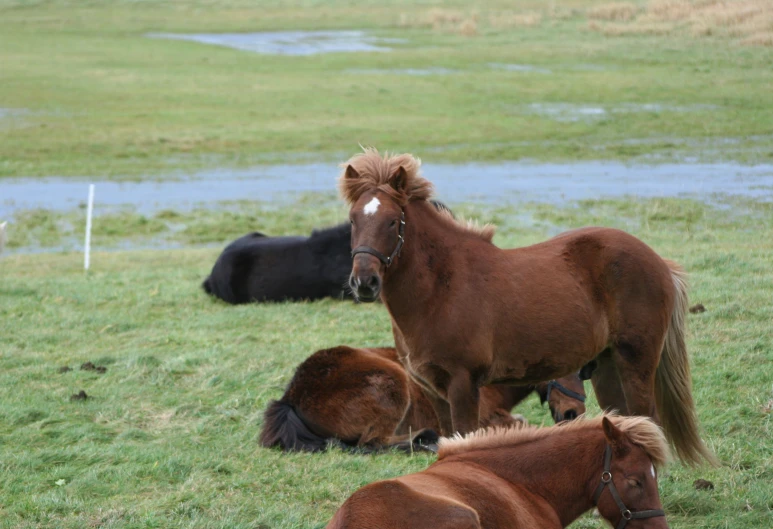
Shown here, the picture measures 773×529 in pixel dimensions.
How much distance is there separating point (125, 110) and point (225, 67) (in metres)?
9.26

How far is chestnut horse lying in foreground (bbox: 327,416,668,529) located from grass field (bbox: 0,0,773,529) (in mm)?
1087

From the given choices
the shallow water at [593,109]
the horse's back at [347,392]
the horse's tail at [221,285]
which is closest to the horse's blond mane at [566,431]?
the horse's back at [347,392]

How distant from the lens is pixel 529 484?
4988 millimetres

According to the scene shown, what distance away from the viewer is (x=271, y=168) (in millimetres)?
25594

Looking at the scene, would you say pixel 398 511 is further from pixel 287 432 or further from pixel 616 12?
pixel 616 12

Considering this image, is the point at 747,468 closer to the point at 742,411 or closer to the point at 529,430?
the point at 742,411

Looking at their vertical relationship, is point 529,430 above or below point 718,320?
above

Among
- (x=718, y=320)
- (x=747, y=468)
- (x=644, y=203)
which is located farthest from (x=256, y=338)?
(x=644, y=203)

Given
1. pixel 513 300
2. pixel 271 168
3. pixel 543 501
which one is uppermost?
pixel 513 300

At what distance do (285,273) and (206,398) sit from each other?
4.25 meters

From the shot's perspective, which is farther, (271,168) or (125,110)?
(125,110)

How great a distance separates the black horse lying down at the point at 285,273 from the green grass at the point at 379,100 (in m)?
12.9

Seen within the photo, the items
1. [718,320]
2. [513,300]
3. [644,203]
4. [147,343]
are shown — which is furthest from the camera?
[644,203]

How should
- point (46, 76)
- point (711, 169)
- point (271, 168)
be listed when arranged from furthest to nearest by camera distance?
point (46, 76)
point (271, 168)
point (711, 169)
